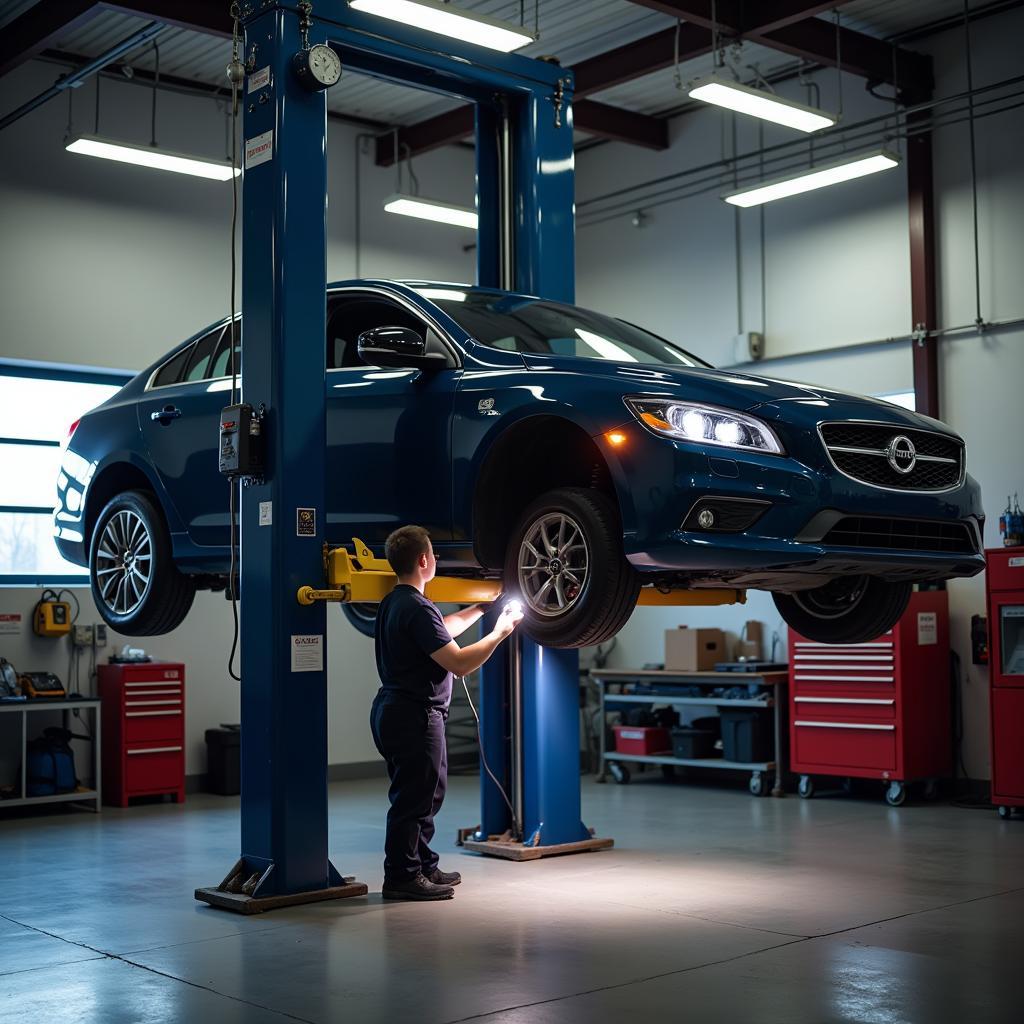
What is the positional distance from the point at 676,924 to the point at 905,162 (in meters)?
6.16

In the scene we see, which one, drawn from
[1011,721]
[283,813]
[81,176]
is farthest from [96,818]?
[1011,721]

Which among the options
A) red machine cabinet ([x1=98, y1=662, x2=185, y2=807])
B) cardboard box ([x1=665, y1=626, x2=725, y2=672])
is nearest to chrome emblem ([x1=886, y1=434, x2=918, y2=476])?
cardboard box ([x1=665, y1=626, x2=725, y2=672])

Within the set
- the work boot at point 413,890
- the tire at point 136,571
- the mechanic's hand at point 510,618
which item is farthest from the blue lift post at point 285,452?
the mechanic's hand at point 510,618

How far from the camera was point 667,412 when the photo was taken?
14.4 feet

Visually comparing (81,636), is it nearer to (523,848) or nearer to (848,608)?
(523,848)

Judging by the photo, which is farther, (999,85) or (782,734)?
(782,734)

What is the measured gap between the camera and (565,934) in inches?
194

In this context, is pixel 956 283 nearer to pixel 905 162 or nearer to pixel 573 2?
pixel 905 162

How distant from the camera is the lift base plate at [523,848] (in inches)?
261

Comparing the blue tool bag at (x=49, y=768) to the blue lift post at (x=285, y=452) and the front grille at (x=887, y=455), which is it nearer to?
the blue lift post at (x=285, y=452)

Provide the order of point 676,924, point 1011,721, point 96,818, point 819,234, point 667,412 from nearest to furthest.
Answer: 1. point 667,412
2. point 676,924
3. point 1011,721
4. point 96,818
5. point 819,234

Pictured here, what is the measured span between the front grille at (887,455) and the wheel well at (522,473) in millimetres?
800

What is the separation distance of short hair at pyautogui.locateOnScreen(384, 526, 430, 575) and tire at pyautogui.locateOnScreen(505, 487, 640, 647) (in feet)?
1.20

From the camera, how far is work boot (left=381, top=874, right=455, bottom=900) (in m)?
5.50
